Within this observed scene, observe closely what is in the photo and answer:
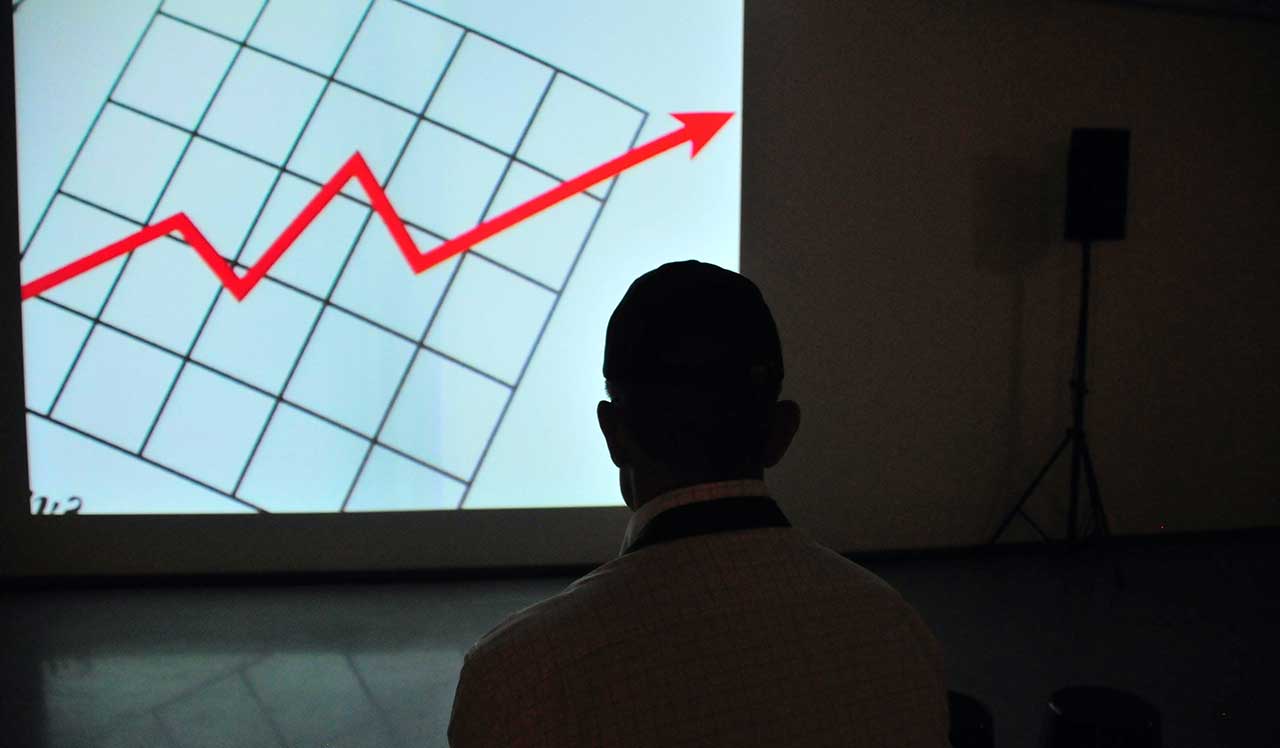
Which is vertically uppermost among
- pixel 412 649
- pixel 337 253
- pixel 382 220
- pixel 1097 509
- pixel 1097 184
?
pixel 1097 184

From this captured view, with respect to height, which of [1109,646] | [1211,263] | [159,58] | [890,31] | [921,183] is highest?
[890,31]

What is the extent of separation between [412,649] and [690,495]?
2490 millimetres

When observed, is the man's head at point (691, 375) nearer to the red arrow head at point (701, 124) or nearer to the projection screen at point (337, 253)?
the projection screen at point (337, 253)

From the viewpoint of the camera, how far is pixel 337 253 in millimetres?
3393

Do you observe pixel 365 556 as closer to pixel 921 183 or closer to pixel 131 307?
pixel 131 307

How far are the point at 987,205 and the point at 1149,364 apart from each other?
120 cm

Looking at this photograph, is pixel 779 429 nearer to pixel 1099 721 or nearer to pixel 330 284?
pixel 1099 721

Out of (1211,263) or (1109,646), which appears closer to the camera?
(1109,646)

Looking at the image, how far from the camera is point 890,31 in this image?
369 cm

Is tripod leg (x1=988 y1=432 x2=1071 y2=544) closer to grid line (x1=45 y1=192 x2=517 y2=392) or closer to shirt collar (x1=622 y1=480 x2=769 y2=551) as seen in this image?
grid line (x1=45 y1=192 x2=517 y2=392)

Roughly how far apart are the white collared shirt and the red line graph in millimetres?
2913

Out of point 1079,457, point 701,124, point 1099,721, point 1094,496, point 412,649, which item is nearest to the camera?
point 1099,721

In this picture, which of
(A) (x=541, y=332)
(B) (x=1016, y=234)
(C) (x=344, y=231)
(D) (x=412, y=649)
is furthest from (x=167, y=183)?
(B) (x=1016, y=234)

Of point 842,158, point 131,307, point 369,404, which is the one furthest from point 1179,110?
point 131,307
